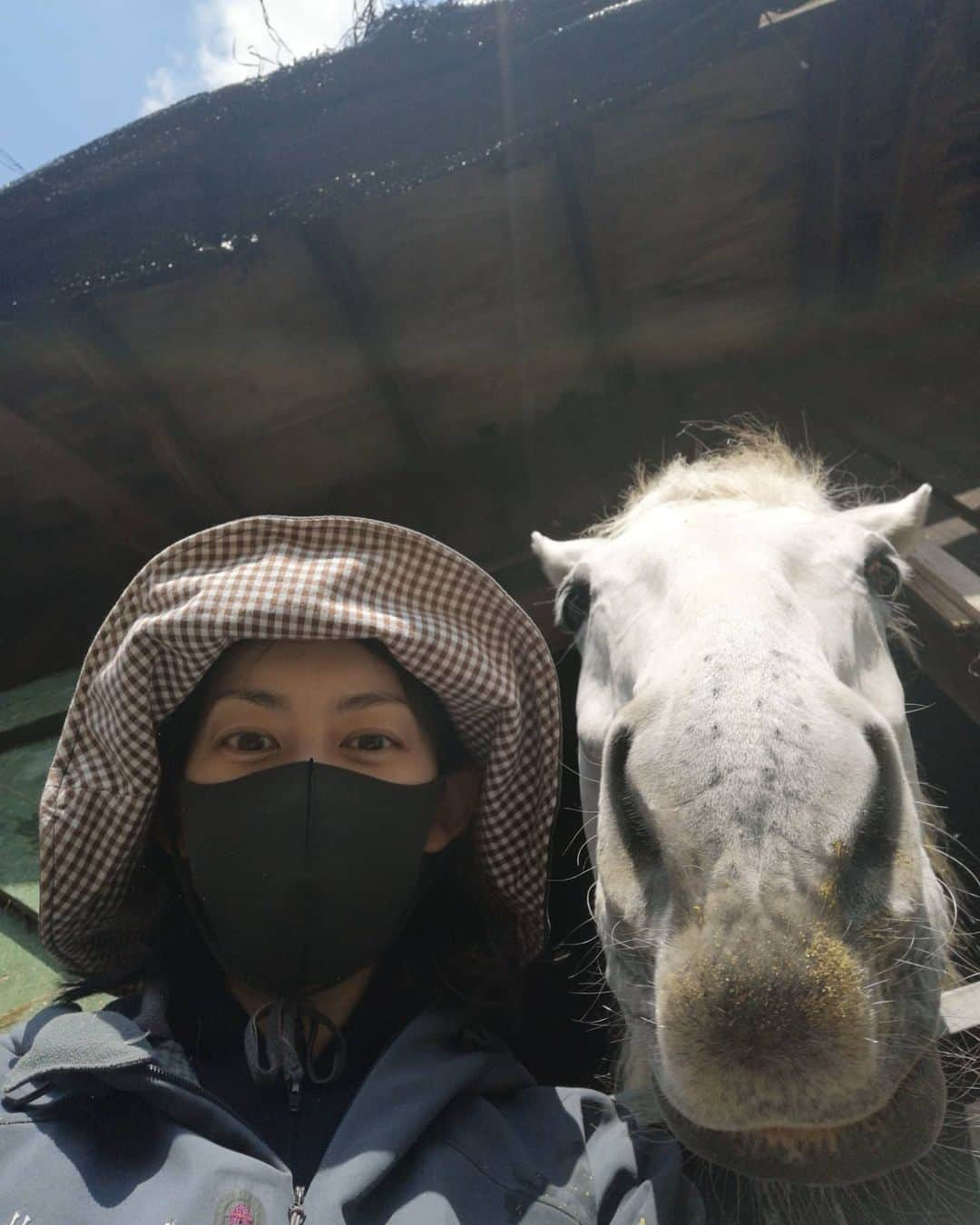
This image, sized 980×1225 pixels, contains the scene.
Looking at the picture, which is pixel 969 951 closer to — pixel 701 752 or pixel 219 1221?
pixel 701 752

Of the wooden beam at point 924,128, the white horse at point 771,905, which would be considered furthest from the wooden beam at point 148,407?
the wooden beam at point 924,128

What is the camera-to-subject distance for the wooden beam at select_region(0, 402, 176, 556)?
2781 mm

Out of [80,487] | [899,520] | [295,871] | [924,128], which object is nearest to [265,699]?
[295,871]

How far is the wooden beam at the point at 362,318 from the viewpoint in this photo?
2598 mm

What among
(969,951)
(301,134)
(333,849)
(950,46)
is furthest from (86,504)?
(950,46)

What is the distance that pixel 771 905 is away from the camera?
96cm

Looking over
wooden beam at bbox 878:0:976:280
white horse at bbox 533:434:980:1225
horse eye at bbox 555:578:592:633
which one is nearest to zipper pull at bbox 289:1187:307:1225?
→ white horse at bbox 533:434:980:1225

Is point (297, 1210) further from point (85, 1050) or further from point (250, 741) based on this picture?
point (250, 741)

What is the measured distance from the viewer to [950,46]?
2.91 m

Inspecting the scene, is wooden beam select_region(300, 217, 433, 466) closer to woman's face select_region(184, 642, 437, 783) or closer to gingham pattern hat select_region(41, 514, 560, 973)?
gingham pattern hat select_region(41, 514, 560, 973)

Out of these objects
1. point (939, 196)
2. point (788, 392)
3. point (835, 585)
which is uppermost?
point (939, 196)

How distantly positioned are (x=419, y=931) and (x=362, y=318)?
90.2 inches

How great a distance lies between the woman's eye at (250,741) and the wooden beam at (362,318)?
175cm

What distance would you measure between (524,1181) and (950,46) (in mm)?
3993
